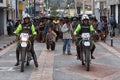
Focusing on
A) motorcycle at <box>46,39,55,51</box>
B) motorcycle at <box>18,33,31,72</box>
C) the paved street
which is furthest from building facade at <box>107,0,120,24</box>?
motorcycle at <box>18,33,31,72</box>

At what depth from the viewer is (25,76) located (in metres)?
11.7

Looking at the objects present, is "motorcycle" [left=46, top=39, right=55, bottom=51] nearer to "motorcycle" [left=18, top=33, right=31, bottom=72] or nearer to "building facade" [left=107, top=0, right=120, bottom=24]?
"motorcycle" [left=18, top=33, right=31, bottom=72]

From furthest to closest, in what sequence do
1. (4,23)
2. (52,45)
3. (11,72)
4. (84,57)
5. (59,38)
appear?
(4,23), (59,38), (52,45), (84,57), (11,72)

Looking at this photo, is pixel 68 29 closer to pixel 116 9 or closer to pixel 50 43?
pixel 50 43

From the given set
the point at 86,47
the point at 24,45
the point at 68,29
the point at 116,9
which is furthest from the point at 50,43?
the point at 116,9

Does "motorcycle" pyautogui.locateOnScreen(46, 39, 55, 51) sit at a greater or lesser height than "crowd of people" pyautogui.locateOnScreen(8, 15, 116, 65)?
lesser

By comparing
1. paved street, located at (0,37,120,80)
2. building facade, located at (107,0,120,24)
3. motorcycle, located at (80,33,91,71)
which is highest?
building facade, located at (107,0,120,24)

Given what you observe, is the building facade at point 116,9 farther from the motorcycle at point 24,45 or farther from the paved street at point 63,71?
the motorcycle at point 24,45

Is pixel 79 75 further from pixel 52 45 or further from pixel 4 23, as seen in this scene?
pixel 4 23

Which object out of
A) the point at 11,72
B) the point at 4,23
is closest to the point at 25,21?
the point at 11,72

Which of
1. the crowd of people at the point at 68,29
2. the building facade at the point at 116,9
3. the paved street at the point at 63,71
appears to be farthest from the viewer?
the building facade at the point at 116,9

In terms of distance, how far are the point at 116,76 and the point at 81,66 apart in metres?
2.34

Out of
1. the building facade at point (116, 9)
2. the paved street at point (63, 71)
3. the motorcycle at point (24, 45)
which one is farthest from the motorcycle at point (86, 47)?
the building facade at point (116, 9)

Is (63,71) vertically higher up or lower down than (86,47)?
lower down
